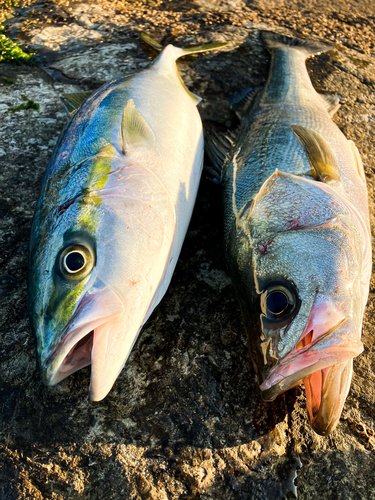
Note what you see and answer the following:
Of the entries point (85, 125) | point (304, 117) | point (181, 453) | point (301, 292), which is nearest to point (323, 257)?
point (301, 292)

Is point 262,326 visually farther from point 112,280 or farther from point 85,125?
point 85,125

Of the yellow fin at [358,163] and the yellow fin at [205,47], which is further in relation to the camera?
the yellow fin at [205,47]

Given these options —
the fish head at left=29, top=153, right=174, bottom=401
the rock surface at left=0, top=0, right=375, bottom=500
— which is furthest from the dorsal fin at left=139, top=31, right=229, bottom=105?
the fish head at left=29, top=153, right=174, bottom=401

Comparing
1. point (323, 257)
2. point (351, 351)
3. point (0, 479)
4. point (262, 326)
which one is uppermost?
point (323, 257)

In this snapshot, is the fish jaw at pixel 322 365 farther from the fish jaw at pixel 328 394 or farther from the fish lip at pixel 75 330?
the fish lip at pixel 75 330

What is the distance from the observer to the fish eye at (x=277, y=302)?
179cm

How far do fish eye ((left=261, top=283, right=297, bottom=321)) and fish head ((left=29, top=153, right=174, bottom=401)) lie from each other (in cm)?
62

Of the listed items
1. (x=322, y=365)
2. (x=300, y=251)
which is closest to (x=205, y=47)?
(x=300, y=251)

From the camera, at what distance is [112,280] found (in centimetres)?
187

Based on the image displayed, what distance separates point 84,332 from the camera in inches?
68.0

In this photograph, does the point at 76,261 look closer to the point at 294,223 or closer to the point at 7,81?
the point at 294,223

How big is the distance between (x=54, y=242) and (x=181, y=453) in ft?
4.24

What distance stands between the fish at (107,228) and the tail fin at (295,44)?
7.85ft

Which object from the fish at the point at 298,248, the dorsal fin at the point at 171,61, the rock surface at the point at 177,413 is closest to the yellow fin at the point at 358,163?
the fish at the point at 298,248
